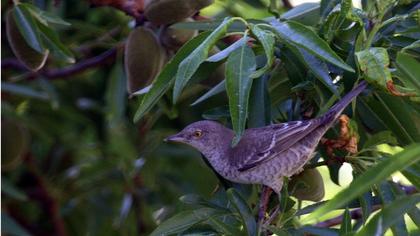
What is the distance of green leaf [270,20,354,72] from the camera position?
2.29 metres

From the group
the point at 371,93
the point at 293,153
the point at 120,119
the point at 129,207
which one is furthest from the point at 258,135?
the point at 129,207

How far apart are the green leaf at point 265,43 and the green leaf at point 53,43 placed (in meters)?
0.87

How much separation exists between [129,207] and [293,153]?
1.69 meters

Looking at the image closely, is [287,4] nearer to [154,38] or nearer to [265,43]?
[154,38]

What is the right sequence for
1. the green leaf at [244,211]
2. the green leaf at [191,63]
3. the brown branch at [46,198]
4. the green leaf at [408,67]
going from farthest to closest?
the brown branch at [46,198]
the green leaf at [244,211]
the green leaf at [191,63]
the green leaf at [408,67]

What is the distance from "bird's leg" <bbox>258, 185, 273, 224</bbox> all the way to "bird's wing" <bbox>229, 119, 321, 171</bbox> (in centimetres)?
11

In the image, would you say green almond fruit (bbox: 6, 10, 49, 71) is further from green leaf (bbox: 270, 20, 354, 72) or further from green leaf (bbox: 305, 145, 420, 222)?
green leaf (bbox: 305, 145, 420, 222)

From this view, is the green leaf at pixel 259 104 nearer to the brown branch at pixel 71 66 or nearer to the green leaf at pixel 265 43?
the green leaf at pixel 265 43

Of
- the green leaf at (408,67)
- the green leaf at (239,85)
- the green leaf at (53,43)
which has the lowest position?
the green leaf at (53,43)

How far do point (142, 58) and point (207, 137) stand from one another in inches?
12.2

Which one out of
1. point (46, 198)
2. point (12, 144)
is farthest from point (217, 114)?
point (46, 198)

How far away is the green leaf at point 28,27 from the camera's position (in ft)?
9.35

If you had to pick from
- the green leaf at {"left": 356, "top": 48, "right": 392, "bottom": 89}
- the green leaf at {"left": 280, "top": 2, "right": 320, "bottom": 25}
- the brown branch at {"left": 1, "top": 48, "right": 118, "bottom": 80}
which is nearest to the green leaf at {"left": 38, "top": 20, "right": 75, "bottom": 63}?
the brown branch at {"left": 1, "top": 48, "right": 118, "bottom": 80}

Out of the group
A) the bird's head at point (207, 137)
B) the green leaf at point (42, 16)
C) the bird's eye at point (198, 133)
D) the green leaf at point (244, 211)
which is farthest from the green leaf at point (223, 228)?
the green leaf at point (42, 16)
